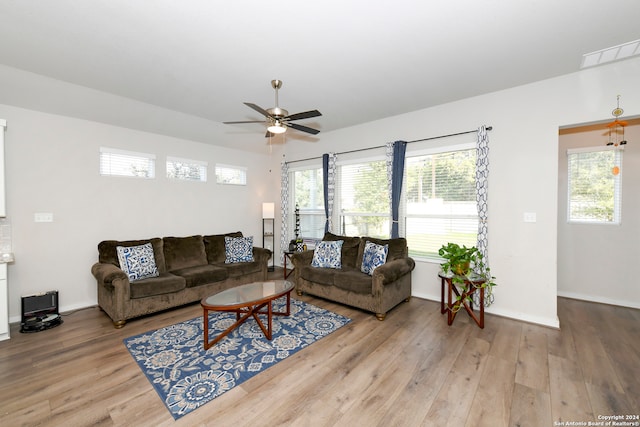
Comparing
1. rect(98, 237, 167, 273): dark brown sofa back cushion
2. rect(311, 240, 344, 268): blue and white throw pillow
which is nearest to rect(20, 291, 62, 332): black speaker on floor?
rect(98, 237, 167, 273): dark brown sofa back cushion

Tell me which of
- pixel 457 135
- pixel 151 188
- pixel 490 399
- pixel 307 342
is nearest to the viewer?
pixel 490 399

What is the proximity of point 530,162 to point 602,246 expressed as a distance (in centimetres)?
194

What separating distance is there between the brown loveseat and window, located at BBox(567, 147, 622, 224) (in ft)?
8.86

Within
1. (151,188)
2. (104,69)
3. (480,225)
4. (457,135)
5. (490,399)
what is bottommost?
(490,399)

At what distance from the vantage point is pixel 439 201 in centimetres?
402

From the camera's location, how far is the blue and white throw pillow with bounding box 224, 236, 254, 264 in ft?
15.1

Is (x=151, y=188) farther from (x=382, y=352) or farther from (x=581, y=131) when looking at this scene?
(x=581, y=131)

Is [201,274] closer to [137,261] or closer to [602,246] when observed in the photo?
[137,261]

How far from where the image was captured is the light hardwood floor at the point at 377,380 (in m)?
1.79

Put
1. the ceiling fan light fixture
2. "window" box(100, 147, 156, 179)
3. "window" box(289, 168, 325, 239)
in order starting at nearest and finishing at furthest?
the ceiling fan light fixture, "window" box(100, 147, 156, 179), "window" box(289, 168, 325, 239)

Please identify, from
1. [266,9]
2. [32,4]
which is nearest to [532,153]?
[266,9]

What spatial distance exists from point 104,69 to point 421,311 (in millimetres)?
4741

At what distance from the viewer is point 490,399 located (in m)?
1.94

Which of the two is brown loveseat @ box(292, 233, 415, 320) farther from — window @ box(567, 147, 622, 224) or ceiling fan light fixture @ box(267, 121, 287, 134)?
window @ box(567, 147, 622, 224)
